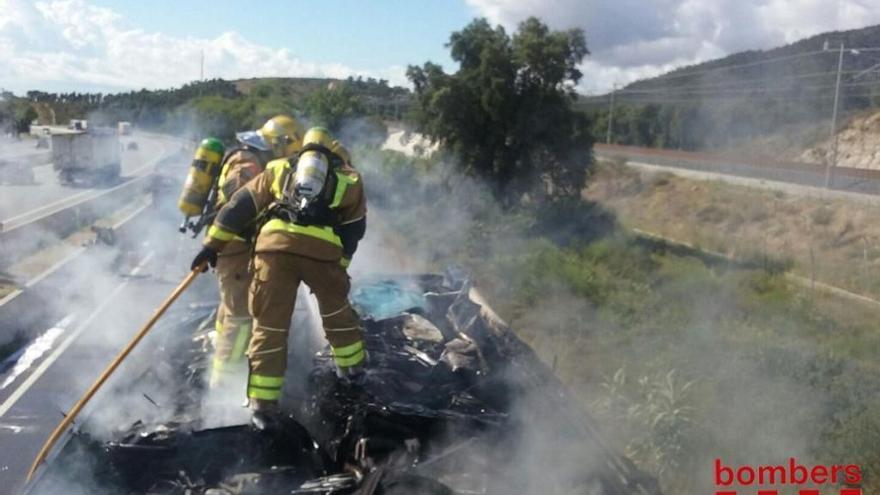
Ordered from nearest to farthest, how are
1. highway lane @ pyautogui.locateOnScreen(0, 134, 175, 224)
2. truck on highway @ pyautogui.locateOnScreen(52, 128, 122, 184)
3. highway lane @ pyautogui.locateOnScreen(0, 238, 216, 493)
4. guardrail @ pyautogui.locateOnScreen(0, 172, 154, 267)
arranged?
1. highway lane @ pyautogui.locateOnScreen(0, 238, 216, 493)
2. guardrail @ pyautogui.locateOnScreen(0, 172, 154, 267)
3. highway lane @ pyautogui.locateOnScreen(0, 134, 175, 224)
4. truck on highway @ pyautogui.locateOnScreen(52, 128, 122, 184)

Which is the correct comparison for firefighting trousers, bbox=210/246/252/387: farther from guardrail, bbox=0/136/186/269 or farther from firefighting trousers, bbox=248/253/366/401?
A: guardrail, bbox=0/136/186/269

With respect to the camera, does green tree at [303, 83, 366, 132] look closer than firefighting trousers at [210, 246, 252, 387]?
No

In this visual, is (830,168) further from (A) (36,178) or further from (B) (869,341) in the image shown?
(A) (36,178)

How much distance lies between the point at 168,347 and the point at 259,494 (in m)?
2.54

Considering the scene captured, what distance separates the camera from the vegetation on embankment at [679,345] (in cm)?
529

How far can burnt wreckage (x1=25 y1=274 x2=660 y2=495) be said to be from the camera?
166 inches

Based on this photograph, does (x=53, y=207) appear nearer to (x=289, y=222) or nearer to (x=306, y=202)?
(x=289, y=222)

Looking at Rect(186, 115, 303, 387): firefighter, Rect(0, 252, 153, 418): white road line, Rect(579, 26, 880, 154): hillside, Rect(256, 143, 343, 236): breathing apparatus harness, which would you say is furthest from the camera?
Rect(579, 26, 880, 154): hillside

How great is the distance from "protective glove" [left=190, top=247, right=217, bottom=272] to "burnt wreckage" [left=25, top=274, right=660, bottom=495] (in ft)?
2.41

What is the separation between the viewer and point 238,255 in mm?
5945

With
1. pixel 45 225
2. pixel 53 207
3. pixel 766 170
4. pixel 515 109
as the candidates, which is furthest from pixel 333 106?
pixel 766 170

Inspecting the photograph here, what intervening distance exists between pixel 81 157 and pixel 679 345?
32.1 meters

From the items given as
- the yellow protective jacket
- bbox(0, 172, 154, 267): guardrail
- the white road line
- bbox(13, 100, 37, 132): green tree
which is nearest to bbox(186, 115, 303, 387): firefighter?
the yellow protective jacket

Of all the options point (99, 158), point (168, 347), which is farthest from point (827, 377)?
point (99, 158)
